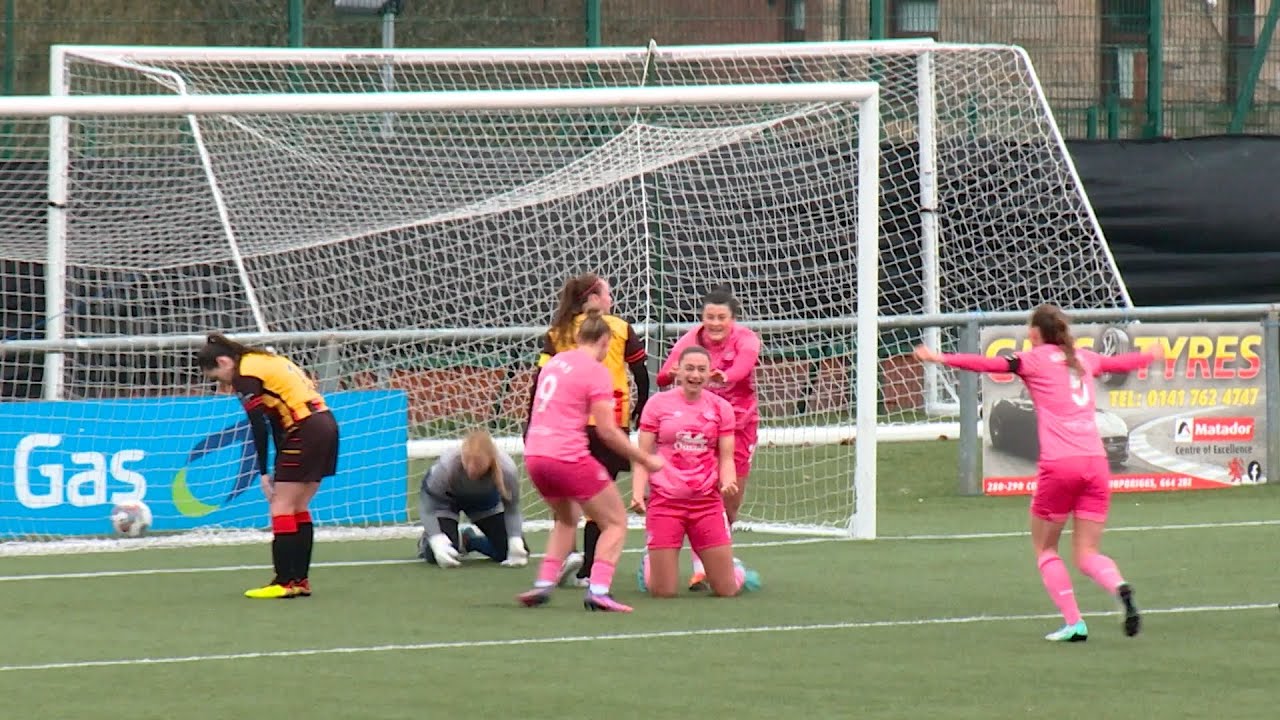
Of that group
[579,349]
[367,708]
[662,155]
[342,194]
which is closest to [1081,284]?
[662,155]

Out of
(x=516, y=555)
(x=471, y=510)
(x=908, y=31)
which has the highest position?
(x=908, y=31)

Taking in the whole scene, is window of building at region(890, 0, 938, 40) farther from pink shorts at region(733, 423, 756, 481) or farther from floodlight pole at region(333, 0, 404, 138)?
pink shorts at region(733, 423, 756, 481)

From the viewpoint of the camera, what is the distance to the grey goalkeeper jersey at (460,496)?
12.0 metres

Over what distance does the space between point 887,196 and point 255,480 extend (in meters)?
7.82

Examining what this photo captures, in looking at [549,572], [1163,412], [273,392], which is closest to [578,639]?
[549,572]

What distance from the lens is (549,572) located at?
1001cm

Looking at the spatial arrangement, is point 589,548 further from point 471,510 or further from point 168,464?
point 168,464

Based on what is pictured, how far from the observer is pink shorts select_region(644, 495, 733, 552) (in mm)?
10195

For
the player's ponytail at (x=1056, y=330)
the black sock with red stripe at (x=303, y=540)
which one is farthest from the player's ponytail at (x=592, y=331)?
the player's ponytail at (x=1056, y=330)

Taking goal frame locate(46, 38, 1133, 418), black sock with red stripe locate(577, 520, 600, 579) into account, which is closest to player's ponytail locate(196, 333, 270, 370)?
black sock with red stripe locate(577, 520, 600, 579)

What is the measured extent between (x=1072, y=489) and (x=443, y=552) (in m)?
4.43

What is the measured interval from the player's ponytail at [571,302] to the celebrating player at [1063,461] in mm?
2127

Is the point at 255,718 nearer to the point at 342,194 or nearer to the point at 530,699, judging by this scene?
the point at 530,699

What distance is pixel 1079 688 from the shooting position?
7590mm
